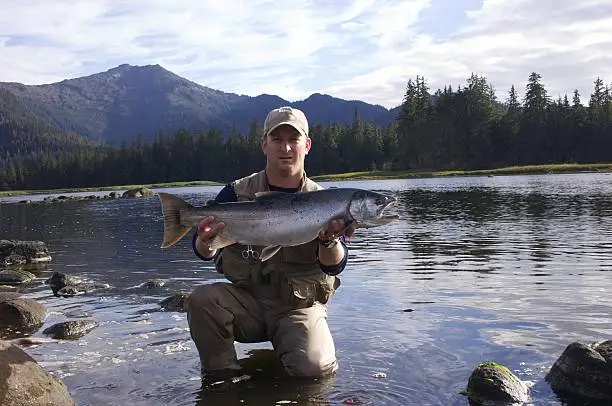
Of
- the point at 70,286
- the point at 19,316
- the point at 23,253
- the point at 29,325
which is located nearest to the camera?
the point at 29,325

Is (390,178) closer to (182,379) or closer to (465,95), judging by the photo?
(465,95)

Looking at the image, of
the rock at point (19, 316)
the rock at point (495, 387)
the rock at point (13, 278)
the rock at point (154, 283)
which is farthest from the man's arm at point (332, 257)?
the rock at point (13, 278)

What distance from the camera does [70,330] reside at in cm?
1072

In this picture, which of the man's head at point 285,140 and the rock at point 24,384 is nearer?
the rock at point 24,384

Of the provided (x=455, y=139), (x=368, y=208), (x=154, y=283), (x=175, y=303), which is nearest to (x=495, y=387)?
(x=368, y=208)

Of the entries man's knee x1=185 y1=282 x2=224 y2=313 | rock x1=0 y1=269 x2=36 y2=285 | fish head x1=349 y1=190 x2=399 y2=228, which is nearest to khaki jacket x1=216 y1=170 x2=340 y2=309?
man's knee x1=185 y1=282 x2=224 y2=313

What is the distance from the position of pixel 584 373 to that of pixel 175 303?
802 cm

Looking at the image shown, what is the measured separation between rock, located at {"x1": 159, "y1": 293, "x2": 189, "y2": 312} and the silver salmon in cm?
556

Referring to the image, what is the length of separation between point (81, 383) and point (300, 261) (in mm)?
3151

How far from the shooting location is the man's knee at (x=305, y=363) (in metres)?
7.48

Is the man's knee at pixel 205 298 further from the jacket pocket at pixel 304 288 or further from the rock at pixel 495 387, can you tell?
the rock at pixel 495 387

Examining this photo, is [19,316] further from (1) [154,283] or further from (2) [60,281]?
(2) [60,281]

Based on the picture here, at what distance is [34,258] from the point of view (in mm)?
23500

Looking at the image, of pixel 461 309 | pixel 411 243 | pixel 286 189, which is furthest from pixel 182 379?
pixel 411 243
